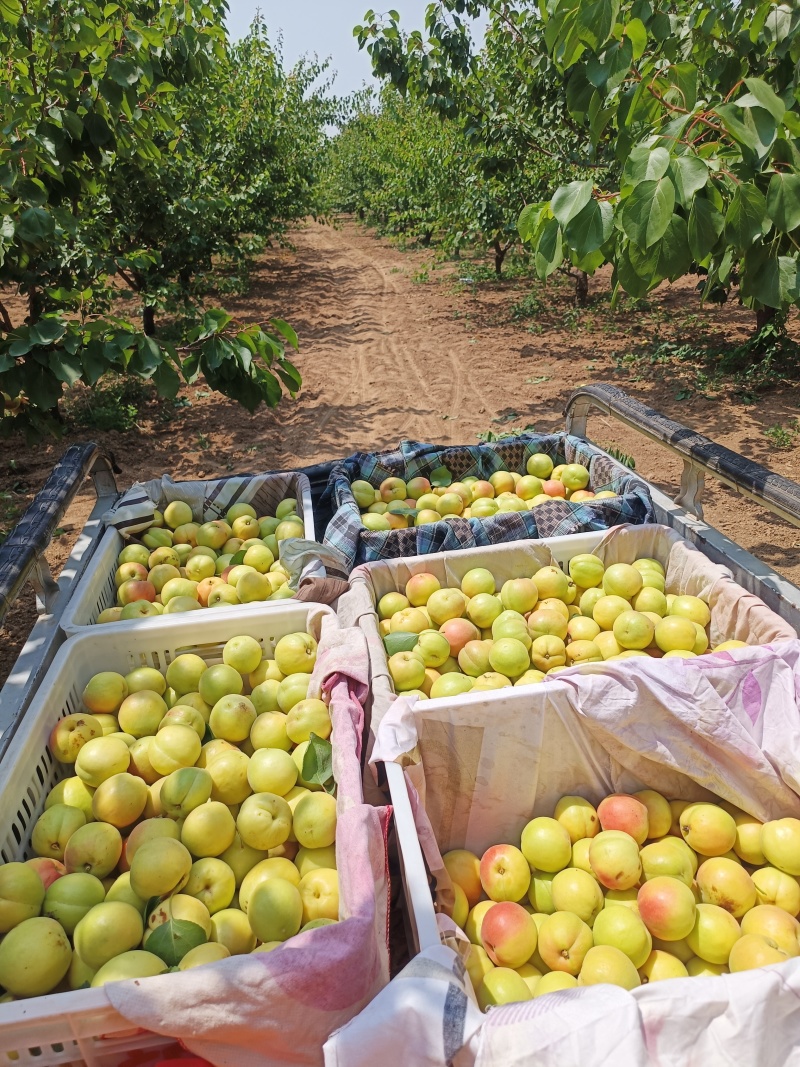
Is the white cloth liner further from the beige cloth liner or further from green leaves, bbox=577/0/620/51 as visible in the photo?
green leaves, bbox=577/0/620/51

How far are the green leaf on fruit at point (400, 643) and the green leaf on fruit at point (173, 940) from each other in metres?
1.02

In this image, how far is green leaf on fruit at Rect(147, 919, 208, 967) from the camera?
4.47 feet

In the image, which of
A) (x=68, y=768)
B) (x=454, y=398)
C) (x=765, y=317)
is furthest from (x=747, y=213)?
(x=765, y=317)

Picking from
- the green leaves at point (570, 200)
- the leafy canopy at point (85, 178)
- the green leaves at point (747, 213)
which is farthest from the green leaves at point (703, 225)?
the leafy canopy at point (85, 178)

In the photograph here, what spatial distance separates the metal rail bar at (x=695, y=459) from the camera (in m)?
1.94

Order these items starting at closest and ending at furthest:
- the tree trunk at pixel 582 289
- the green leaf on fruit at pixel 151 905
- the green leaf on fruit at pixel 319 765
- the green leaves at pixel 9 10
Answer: the green leaf on fruit at pixel 151 905 < the green leaf on fruit at pixel 319 765 < the green leaves at pixel 9 10 < the tree trunk at pixel 582 289

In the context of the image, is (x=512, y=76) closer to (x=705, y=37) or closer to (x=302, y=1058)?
(x=705, y=37)

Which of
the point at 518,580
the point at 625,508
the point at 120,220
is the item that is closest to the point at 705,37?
the point at 625,508

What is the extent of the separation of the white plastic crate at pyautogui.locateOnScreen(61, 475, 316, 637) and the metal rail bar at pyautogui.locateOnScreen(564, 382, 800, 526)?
1.49 meters

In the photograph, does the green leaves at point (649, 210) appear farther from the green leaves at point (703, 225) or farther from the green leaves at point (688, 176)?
the green leaves at point (703, 225)

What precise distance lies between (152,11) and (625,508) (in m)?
4.89

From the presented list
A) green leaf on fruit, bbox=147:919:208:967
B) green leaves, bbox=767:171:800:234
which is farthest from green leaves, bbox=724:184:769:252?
green leaf on fruit, bbox=147:919:208:967

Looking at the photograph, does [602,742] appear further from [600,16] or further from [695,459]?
[600,16]

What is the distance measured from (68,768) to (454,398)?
6471 mm
